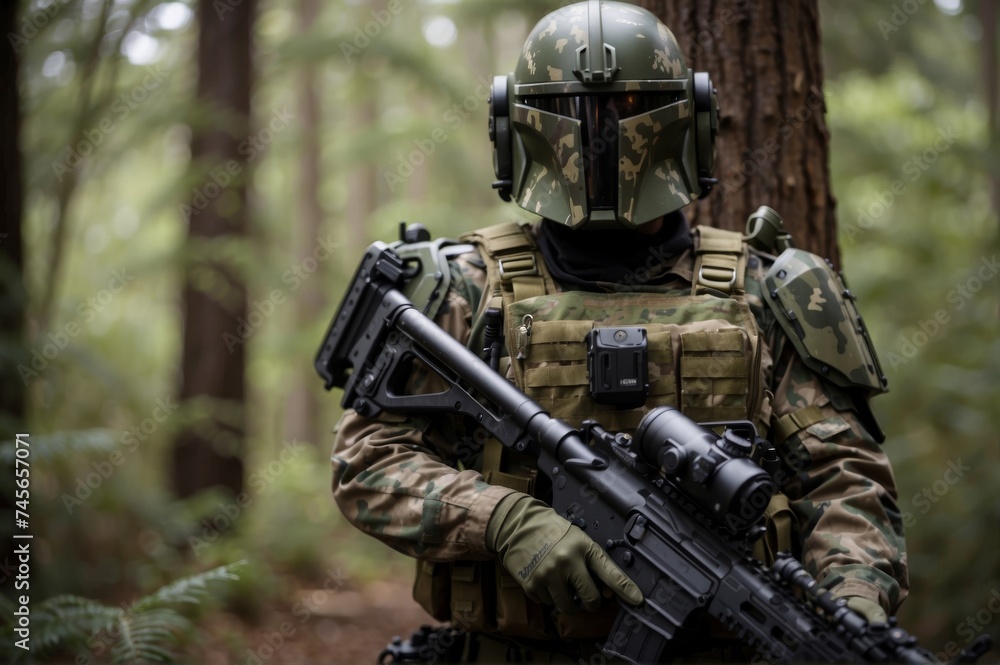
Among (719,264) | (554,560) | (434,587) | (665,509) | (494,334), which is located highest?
(719,264)

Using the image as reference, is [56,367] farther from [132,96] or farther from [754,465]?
[754,465]

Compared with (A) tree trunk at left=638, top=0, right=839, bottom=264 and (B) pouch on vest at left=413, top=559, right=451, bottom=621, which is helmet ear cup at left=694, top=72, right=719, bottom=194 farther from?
(B) pouch on vest at left=413, top=559, right=451, bottom=621

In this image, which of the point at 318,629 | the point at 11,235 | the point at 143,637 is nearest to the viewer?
the point at 143,637

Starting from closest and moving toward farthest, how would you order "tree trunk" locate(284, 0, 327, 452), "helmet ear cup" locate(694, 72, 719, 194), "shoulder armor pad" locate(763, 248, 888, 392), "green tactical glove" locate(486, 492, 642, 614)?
"green tactical glove" locate(486, 492, 642, 614) < "shoulder armor pad" locate(763, 248, 888, 392) < "helmet ear cup" locate(694, 72, 719, 194) < "tree trunk" locate(284, 0, 327, 452)

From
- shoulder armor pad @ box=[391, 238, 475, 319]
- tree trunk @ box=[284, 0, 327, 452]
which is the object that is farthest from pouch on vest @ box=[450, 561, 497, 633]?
tree trunk @ box=[284, 0, 327, 452]

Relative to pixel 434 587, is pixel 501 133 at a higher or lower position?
higher

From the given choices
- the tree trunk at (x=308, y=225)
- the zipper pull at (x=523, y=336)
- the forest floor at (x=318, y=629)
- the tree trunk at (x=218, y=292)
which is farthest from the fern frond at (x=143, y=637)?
the tree trunk at (x=308, y=225)

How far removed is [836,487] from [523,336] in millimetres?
1107

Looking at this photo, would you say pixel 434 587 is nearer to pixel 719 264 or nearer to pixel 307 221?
pixel 719 264

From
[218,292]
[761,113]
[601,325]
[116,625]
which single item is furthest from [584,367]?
[218,292]

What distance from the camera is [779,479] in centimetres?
262

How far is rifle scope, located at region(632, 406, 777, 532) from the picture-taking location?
6.96 feet

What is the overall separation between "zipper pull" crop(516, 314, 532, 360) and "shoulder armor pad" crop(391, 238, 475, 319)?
0.33m

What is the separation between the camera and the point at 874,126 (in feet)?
28.4
